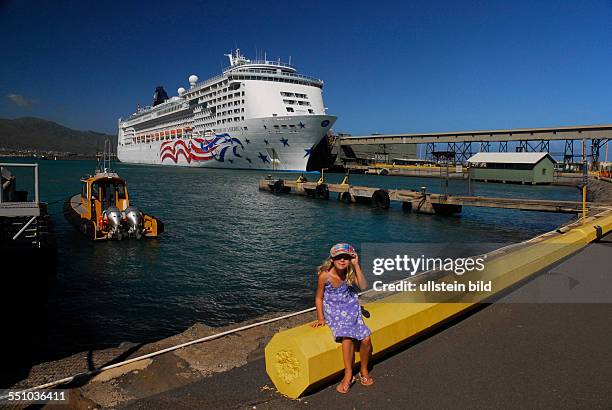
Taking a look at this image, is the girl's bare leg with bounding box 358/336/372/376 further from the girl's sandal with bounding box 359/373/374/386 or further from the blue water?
the blue water

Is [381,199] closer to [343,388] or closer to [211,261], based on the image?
[211,261]

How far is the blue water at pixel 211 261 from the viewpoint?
819 cm

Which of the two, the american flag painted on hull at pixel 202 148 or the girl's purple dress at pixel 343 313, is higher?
the american flag painted on hull at pixel 202 148

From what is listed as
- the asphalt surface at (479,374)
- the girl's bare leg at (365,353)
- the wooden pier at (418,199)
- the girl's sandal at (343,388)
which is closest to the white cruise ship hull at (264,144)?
the wooden pier at (418,199)

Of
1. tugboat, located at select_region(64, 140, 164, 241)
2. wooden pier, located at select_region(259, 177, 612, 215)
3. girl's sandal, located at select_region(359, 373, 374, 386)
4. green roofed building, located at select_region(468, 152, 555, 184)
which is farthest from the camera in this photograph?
green roofed building, located at select_region(468, 152, 555, 184)

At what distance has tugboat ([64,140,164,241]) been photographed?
15.4 meters

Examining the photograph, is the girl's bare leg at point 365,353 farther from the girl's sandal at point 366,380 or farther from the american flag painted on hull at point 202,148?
the american flag painted on hull at point 202,148

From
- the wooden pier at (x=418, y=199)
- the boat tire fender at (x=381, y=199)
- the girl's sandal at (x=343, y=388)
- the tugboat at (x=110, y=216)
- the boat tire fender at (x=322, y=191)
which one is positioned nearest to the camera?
the girl's sandal at (x=343, y=388)

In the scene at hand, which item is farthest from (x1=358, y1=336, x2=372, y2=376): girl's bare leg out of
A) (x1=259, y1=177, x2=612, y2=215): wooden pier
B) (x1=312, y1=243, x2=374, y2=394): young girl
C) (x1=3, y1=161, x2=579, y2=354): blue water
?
(x1=259, y1=177, x2=612, y2=215): wooden pier

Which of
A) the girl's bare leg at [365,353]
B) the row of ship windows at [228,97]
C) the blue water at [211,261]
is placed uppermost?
the row of ship windows at [228,97]

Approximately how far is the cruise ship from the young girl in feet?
174

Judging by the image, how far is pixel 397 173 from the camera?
8212cm

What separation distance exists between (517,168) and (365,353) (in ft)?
190

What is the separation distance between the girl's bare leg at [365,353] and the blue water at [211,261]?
15.3 feet
